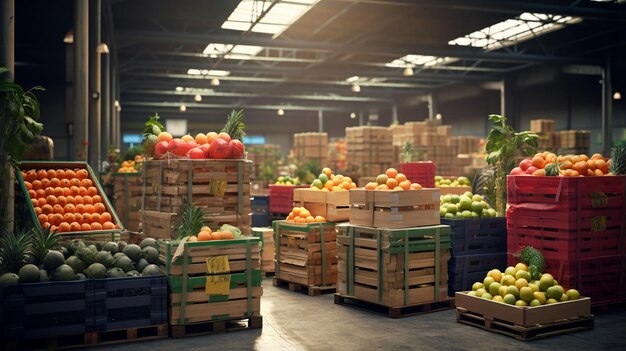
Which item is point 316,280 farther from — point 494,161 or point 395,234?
point 494,161

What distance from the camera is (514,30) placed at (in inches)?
792

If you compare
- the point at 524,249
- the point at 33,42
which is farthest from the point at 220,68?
the point at 524,249

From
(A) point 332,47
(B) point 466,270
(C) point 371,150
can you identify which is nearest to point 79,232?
(B) point 466,270

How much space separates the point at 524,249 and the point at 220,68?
19814 mm

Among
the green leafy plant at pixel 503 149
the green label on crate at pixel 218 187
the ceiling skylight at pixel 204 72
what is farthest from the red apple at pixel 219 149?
the ceiling skylight at pixel 204 72

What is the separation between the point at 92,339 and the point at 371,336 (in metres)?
2.54

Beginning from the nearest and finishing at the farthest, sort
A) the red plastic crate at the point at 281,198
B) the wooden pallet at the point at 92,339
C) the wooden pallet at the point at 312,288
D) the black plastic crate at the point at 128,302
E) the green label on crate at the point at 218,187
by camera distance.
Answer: the wooden pallet at the point at 92,339 → the black plastic crate at the point at 128,302 → the green label on crate at the point at 218,187 → the wooden pallet at the point at 312,288 → the red plastic crate at the point at 281,198

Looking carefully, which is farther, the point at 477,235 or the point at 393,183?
the point at 477,235

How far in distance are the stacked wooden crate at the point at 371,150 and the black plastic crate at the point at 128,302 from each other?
13665mm

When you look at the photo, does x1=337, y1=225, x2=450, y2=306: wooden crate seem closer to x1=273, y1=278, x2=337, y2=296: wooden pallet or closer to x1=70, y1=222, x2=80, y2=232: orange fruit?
x1=273, y1=278, x2=337, y2=296: wooden pallet

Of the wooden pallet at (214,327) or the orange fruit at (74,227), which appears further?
the orange fruit at (74,227)

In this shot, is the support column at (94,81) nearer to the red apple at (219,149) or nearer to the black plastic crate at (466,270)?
the red apple at (219,149)

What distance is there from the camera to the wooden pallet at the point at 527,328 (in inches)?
225

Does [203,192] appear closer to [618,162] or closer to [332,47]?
[618,162]
